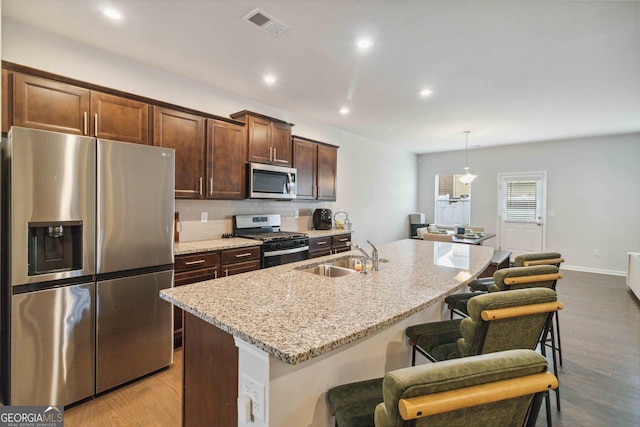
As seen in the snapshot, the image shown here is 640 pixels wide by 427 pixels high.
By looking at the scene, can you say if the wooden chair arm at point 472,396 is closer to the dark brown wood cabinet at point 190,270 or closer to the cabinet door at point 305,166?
the dark brown wood cabinet at point 190,270

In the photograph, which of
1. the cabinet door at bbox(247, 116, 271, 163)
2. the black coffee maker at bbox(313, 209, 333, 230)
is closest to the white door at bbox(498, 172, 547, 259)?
the black coffee maker at bbox(313, 209, 333, 230)

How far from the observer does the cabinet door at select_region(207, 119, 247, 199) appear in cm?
327

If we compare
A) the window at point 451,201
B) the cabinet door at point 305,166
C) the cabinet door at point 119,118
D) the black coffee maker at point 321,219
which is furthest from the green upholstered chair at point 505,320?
the window at point 451,201

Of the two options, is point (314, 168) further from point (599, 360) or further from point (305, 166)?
point (599, 360)

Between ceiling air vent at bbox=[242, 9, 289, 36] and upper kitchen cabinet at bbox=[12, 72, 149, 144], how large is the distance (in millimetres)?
1255

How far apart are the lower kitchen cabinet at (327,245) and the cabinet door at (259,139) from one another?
1.24m

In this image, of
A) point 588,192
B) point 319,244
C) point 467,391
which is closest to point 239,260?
point 319,244

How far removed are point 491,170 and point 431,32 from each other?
5766mm

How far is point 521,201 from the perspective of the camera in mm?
6867

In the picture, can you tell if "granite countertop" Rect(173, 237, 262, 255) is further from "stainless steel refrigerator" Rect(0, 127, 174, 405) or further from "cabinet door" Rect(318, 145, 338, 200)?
"cabinet door" Rect(318, 145, 338, 200)

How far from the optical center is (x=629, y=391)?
7.36 feet

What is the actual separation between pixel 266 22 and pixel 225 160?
1532 millimetres

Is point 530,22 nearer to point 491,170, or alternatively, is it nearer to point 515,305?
point 515,305

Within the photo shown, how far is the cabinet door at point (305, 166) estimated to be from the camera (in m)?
4.33
